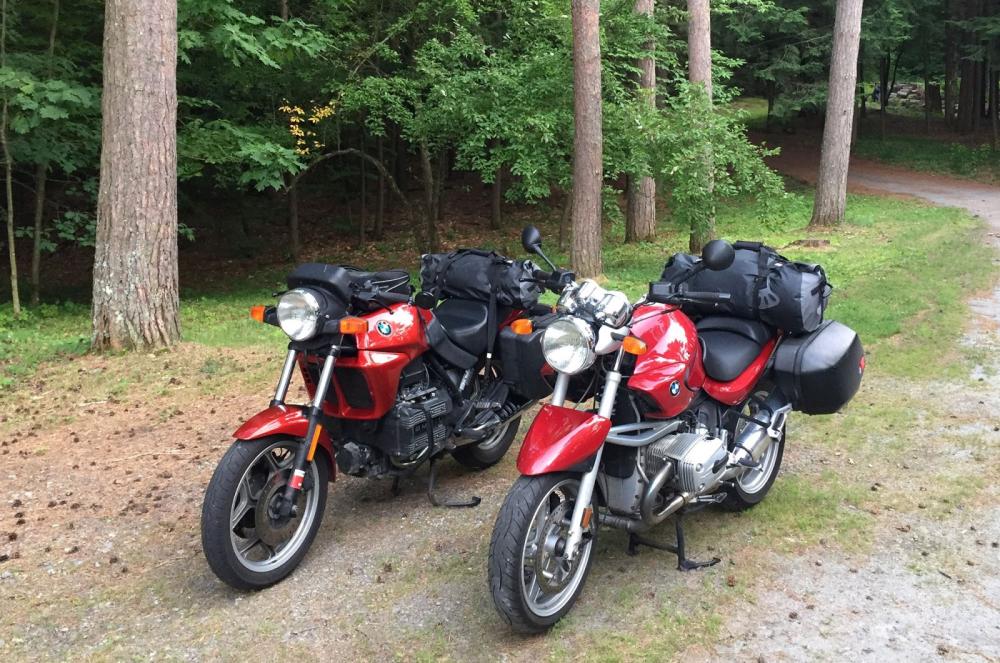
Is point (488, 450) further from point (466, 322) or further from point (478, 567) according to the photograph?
point (478, 567)

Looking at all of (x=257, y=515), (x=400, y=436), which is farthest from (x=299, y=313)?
(x=257, y=515)

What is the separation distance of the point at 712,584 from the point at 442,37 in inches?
539

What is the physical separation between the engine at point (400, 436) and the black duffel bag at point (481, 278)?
2.10 feet

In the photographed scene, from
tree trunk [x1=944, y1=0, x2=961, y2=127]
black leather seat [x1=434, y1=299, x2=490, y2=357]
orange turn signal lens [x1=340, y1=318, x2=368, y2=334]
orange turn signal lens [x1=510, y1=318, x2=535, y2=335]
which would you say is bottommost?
black leather seat [x1=434, y1=299, x2=490, y2=357]

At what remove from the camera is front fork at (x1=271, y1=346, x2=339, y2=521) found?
11.5ft

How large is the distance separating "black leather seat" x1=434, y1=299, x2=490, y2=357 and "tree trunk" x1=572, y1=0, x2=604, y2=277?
7.06 metres

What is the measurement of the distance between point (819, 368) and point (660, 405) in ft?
3.43

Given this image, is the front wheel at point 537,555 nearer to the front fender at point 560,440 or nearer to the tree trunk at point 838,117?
the front fender at point 560,440

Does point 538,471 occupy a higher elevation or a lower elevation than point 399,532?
higher

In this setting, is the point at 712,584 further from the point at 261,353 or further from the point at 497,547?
the point at 261,353

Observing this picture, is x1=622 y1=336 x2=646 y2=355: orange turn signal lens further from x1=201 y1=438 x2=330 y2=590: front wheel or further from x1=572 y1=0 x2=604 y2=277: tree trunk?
x1=572 y1=0 x2=604 y2=277: tree trunk

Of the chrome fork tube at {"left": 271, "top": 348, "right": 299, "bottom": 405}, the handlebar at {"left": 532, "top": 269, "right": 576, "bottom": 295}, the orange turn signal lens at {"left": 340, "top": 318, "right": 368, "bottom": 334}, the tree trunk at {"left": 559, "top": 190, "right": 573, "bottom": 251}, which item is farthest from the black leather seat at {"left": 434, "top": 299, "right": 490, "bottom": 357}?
the tree trunk at {"left": 559, "top": 190, "right": 573, "bottom": 251}

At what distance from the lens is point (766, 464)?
4.38 meters

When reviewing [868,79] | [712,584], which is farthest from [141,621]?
[868,79]
